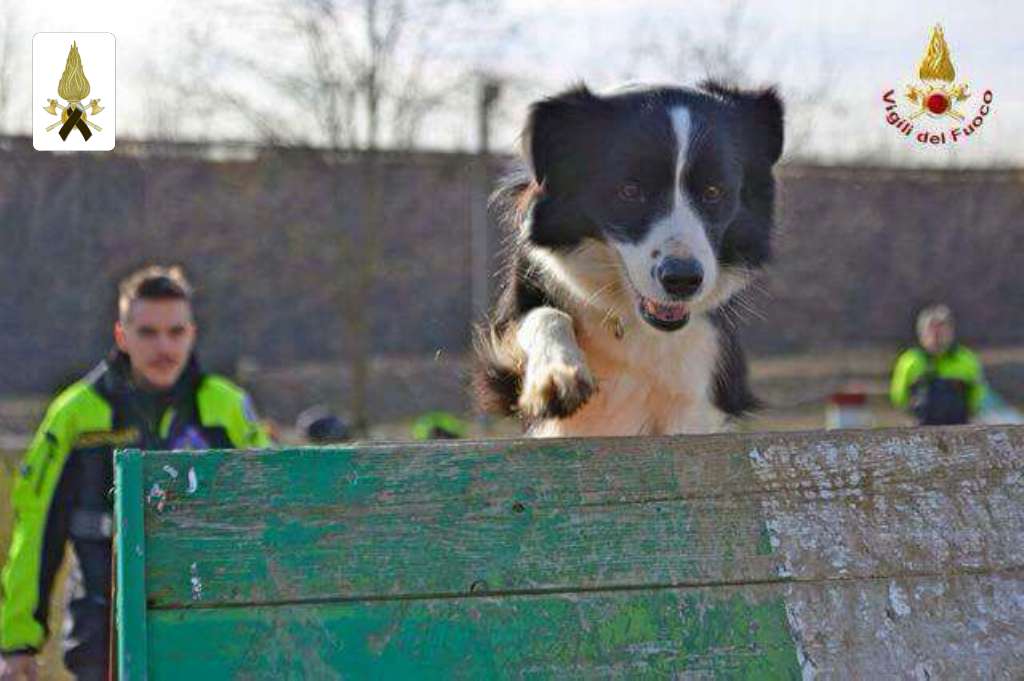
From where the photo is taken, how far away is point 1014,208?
19.9 m

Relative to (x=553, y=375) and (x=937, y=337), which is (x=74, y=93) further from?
(x=937, y=337)

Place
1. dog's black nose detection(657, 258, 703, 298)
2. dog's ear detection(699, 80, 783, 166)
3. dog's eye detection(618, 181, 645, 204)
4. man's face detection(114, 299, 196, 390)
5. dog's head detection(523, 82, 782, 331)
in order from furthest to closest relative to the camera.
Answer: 1. man's face detection(114, 299, 196, 390)
2. dog's ear detection(699, 80, 783, 166)
3. dog's eye detection(618, 181, 645, 204)
4. dog's head detection(523, 82, 782, 331)
5. dog's black nose detection(657, 258, 703, 298)

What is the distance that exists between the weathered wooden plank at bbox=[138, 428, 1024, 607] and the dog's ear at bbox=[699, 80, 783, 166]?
4.39 feet

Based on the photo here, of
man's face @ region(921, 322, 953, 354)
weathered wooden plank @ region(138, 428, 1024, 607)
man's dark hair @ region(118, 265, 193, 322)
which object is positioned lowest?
weathered wooden plank @ region(138, 428, 1024, 607)

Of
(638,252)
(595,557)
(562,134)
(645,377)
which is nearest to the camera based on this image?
(595,557)

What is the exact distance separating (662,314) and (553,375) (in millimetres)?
444

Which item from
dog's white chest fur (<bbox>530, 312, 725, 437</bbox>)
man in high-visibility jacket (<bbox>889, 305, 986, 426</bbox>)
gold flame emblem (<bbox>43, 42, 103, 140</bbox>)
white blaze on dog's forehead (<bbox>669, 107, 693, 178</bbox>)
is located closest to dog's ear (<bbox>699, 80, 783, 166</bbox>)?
white blaze on dog's forehead (<bbox>669, 107, 693, 178</bbox>)

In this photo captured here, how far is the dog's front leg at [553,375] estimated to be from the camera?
4020mm

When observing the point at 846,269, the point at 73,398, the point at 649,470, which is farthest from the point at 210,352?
the point at 649,470

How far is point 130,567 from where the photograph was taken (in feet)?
10.1

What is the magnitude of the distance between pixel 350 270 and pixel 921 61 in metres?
9.28

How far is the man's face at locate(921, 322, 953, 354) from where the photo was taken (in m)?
12.5

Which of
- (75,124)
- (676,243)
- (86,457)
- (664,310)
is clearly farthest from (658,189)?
(75,124)

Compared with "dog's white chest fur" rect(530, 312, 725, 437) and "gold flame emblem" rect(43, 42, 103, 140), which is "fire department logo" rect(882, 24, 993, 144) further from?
"gold flame emblem" rect(43, 42, 103, 140)
